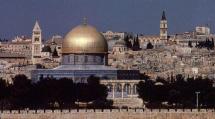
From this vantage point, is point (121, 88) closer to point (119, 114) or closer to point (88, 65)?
point (88, 65)

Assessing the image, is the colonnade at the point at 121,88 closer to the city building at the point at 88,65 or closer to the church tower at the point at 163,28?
the city building at the point at 88,65

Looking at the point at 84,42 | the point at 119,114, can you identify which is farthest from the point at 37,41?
the point at 119,114

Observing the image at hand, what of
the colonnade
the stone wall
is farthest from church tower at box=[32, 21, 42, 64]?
the stone wall

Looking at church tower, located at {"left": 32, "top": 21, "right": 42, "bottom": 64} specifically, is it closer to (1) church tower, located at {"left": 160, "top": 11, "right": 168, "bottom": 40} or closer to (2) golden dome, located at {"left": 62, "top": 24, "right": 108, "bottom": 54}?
(1) church tower, located at {"left": 160, "top": 11, "right": 168, "bottom": 40}

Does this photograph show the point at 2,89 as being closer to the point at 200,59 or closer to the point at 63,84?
the point at 63,84

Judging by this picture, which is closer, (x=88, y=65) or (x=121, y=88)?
(x=121, y=88)

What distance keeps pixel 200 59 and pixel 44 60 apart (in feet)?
59.7

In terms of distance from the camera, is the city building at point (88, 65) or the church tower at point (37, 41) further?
the church tower at point (37, 41)

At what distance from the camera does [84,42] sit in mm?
107188

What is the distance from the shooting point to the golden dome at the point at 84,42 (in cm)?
10638

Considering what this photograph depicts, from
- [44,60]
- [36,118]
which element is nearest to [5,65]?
[44,60]

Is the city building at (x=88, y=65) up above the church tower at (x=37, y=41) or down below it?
below

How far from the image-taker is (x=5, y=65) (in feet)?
449

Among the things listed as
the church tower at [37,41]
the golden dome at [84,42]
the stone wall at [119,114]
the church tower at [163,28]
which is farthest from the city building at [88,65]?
the church tower at [163,28]
